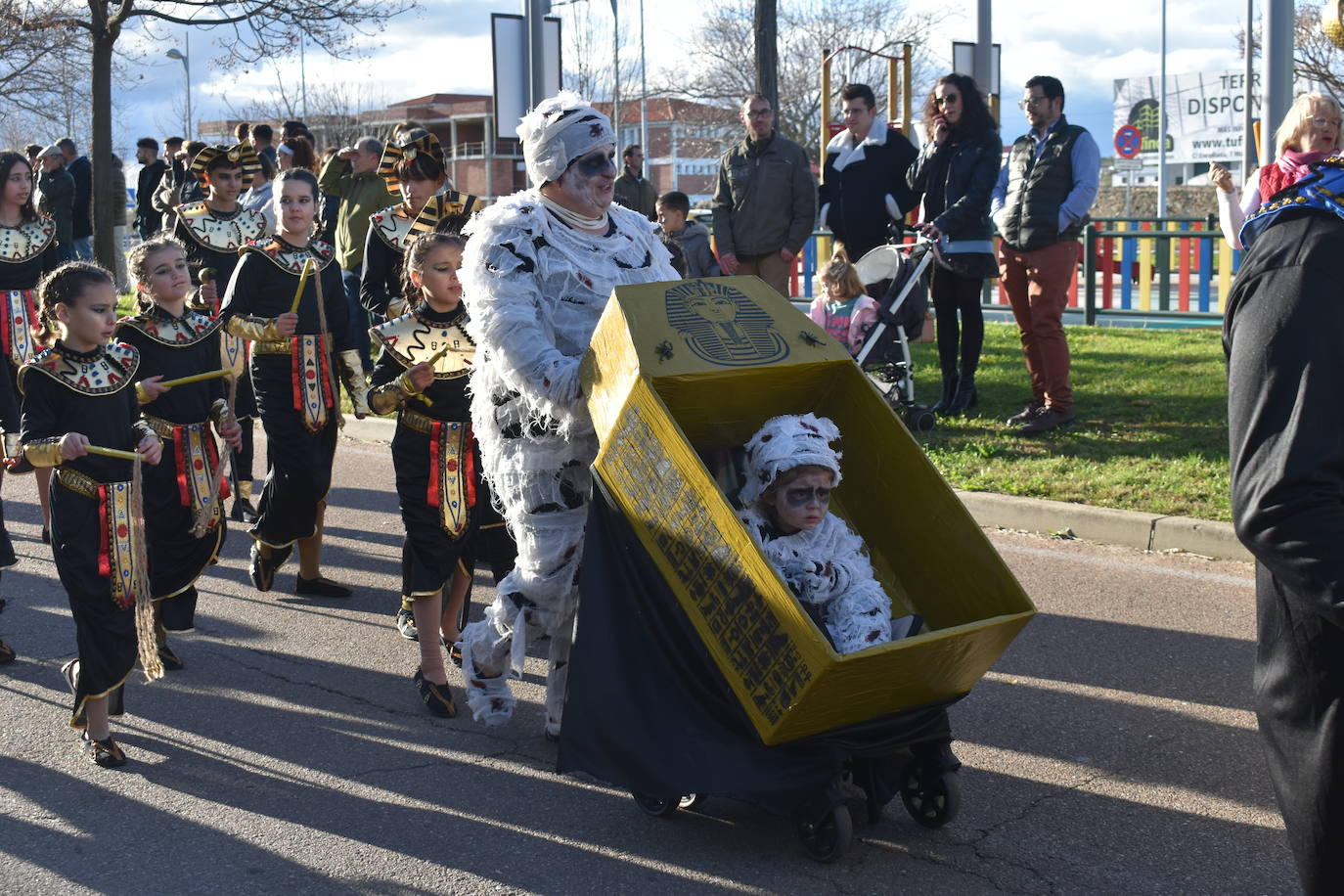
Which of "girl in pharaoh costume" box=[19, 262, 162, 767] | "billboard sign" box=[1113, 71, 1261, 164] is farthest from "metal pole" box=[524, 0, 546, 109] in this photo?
"billboard sign" box=[1113, 71, 1261, 164]

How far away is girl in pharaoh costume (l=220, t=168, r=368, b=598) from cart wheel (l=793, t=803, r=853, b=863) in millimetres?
3450

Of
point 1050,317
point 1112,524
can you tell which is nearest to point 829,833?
point 1112,524

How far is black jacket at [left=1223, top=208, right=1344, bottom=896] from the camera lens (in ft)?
6.64

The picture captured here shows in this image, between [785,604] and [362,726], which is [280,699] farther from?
[785,604]

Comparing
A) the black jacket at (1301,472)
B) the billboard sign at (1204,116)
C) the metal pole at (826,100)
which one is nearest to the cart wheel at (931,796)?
the black jacket at (1301,472)

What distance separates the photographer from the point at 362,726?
5.22m

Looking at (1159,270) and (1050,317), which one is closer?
(1050,317)

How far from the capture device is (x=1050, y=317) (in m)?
9.43

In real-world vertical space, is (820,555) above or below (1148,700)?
above

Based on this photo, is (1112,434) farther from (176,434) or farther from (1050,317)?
(176,434)

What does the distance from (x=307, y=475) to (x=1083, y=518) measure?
400 cm

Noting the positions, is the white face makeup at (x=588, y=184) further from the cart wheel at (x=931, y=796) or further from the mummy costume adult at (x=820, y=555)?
the cart wheel at (x=931, y=796)

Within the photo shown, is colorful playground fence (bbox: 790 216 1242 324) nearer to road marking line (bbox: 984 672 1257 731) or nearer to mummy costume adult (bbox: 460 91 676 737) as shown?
road marking line (bbox: 984 672 1257 731)

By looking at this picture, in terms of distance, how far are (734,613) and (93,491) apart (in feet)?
8.47
